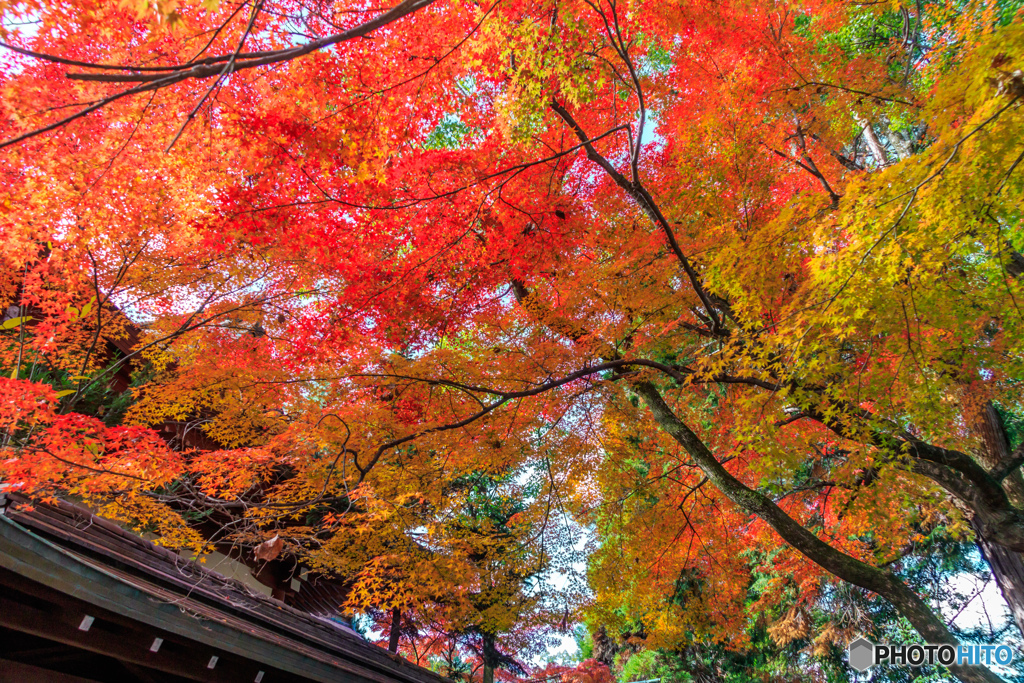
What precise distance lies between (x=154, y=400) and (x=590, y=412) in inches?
313

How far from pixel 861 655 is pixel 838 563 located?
9.69 m

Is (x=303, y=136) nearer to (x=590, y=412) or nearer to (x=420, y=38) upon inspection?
(x=420, y=38)

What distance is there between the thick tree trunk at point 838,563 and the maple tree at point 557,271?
0.04 m

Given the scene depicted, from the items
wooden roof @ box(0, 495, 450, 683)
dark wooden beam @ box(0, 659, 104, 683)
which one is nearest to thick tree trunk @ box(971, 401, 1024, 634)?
wooden roof @ box(0, 495, 450, 683)

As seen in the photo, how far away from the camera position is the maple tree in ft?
15.2

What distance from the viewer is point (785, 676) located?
514 inches

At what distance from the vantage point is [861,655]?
1234cm

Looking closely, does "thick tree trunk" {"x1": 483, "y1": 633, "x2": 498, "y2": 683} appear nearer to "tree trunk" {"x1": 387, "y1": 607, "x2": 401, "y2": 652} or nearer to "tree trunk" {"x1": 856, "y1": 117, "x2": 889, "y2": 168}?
"tree trunk" {"x1": 387, "y1": 607, "x2": 401, "y2": 652}

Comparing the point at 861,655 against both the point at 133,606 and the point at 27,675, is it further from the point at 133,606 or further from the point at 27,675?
the point at 27,675

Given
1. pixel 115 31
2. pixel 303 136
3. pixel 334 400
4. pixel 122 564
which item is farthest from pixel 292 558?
pixel 115 31

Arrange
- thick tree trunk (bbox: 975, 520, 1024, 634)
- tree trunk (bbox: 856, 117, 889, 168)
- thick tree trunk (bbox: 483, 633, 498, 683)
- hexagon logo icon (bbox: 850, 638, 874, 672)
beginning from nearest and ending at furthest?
thick tree trunk (bbox: 975, 520, 1024, 634) → tree trunk (bbox: 856, 117, 889, 168) → hexagon logo icon (bbox: 850, 638, 874, 672) → thick tree trunk (bbox: 483, 633, 498, 683)

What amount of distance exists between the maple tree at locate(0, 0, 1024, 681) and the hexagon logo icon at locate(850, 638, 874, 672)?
3.47 m

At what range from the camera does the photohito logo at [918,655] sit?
5.30 metres

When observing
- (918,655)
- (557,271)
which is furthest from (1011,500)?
(557,271)
